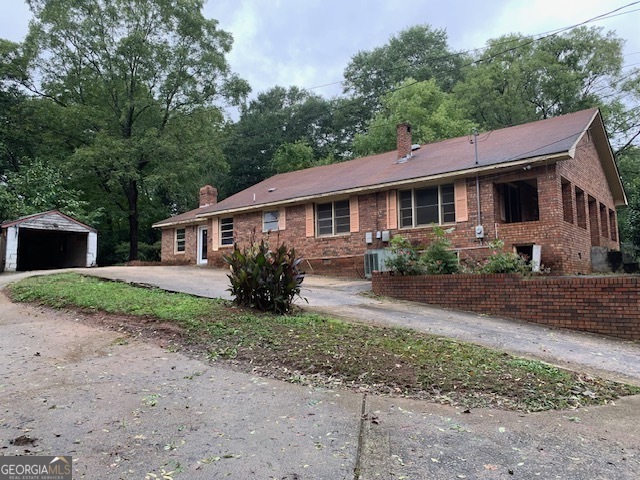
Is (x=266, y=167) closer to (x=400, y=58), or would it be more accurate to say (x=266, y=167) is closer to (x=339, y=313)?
(x=400, y=58)

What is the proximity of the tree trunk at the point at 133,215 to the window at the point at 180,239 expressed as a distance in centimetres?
464

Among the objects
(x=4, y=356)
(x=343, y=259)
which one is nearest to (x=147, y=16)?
(x=343, y=259)

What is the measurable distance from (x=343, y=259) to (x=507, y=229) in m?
5.80

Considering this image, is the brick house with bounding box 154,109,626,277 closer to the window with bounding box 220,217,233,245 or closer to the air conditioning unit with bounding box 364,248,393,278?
the window with bounding box 220,217,233,245

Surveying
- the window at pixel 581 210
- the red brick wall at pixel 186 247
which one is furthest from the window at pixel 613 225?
the red brick wall at pixel 186 247

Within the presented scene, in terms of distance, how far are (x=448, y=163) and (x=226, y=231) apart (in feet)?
35.0

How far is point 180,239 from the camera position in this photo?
2448cm

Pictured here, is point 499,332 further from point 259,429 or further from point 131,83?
point 131,83

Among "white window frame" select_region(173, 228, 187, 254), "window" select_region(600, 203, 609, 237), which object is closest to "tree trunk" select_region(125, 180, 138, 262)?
"white window frame" select_region(173, 228, 187, 254)

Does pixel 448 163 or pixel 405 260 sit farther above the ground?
pixel 448 163

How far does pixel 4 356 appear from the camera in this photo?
17.5ft

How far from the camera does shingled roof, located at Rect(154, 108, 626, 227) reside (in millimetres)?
12758

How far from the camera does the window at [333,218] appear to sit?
16375 mm

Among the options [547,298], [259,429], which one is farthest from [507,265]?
[259,429]
